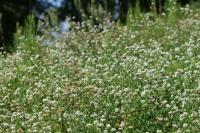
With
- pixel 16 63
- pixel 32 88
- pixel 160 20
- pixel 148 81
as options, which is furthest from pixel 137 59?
pixel 160 20

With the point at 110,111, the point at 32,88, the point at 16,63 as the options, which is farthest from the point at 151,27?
the point at 110,111

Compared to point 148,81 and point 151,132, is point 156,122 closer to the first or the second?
point 151,132

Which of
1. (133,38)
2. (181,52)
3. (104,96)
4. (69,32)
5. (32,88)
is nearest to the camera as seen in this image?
(104,96)

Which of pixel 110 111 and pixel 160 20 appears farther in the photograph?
pixel 160 20

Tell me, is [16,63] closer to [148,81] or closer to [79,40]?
[79,40]

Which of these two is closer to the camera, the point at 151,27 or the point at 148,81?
the point at 148,81

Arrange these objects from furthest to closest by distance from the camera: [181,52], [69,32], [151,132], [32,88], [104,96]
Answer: [69,32]
[181,52]
[32,88]
[104,96]
[151,132]
